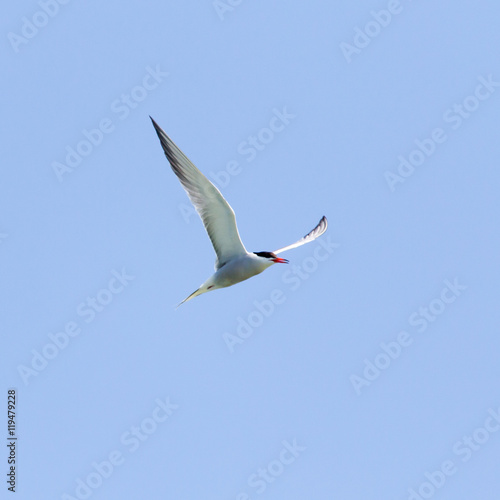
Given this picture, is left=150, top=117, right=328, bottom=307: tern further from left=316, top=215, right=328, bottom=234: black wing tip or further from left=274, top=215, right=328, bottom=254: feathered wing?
left=316, top=215, right=328, bottom=234: black wing tip

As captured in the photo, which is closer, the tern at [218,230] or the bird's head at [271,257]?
the tern at [218,230]

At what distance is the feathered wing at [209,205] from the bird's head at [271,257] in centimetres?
26

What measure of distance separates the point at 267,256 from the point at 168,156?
228cm

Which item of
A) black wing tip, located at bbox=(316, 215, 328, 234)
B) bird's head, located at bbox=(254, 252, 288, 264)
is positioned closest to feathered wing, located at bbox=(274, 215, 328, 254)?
black wing tip, located at bbox=(316, 215, 328, 234)

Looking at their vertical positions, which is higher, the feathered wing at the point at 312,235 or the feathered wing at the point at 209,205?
the feathered wing at the point at 312,235

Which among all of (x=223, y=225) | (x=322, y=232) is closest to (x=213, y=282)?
(x=223, y=225)

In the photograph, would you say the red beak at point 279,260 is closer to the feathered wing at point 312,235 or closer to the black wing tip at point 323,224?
the feathered wing at point 312,235

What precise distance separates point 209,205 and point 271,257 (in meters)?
1.31

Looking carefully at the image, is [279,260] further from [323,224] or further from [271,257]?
[323,224]

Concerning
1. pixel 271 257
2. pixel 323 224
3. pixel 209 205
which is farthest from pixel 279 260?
pixel 323 224

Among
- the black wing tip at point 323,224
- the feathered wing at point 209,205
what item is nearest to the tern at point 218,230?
the feathered wing at point 209,205

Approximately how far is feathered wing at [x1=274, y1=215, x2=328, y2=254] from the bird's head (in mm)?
951

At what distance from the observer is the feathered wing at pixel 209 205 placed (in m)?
14.6

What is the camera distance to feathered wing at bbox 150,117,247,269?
14.6 m
